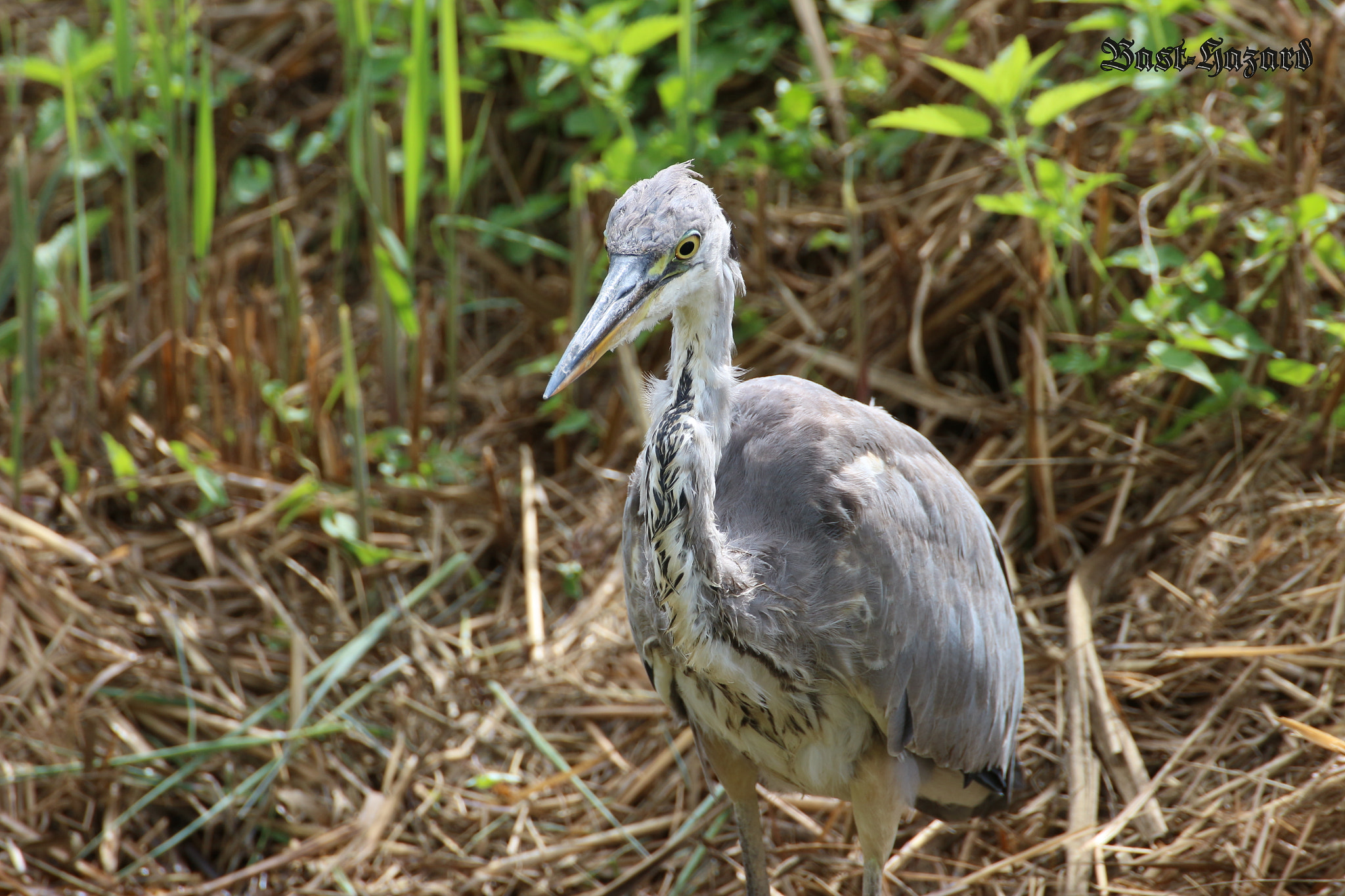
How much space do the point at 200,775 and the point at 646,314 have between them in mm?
1997

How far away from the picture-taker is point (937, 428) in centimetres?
387

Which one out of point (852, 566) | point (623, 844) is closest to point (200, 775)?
point (623, 844)

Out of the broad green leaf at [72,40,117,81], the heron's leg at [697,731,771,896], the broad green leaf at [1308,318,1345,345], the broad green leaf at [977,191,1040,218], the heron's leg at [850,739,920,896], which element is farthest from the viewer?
the broad green leaf at [72,40,117,81]

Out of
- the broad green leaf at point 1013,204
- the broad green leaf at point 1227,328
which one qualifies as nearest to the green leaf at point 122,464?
the broad green leaf at point 1013,204

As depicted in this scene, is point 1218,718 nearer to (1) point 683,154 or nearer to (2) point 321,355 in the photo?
(1) point 683,154

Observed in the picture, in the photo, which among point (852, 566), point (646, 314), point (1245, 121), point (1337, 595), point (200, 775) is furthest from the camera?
point (1245, 121)

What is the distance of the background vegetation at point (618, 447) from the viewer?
300 centimetres

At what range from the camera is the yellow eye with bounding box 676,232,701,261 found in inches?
83.0

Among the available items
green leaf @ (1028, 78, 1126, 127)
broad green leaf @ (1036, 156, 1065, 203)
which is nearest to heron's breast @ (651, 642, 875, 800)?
broad green leaf @ (1036, 156, 1065, 203)

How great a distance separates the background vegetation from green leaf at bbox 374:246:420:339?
0.02 m

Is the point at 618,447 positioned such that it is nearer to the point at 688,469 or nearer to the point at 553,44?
the point at 553,44

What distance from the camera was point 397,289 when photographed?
343 cm

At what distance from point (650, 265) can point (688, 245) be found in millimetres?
85

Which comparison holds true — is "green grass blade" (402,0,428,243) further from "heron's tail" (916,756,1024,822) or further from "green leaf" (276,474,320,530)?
"heron's tail" (916,756,1024,822)
